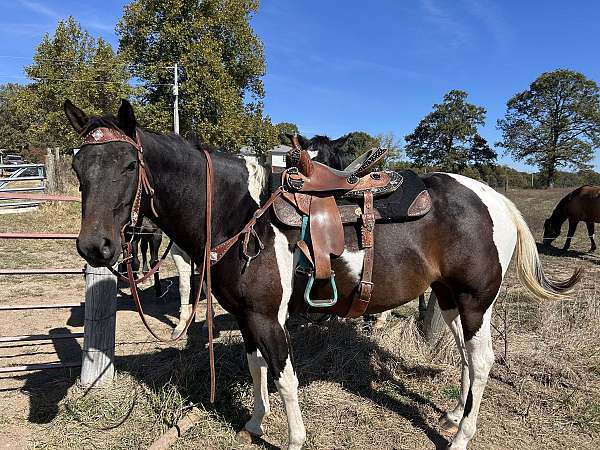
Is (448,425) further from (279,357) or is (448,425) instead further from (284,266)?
(284,266)

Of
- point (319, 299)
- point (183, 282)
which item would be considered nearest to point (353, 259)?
point (319, 299)

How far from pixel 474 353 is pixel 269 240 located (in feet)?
5.35

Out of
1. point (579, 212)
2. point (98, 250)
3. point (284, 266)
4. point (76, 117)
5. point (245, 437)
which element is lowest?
point (245, 437)

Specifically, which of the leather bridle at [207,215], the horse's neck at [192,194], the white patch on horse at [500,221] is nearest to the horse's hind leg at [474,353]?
the white patch on horse at [500,221]

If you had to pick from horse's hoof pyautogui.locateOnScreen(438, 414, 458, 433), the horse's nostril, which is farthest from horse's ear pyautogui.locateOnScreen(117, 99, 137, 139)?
horse's hoof pyautogui.locateOnScreen(438, 414, 458, 433)

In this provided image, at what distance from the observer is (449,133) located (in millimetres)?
42875

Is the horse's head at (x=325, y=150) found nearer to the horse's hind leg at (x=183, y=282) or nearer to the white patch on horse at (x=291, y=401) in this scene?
the horse's hind leg at (x=183, y=282)

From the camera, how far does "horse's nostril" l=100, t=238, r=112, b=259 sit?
1.88 m

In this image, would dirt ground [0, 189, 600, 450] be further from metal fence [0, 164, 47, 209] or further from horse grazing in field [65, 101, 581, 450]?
metal fence [0, 164, 47, 209]

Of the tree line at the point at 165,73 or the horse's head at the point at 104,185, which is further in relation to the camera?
the tree line at the point at 165,73

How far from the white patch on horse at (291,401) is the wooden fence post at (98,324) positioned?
1685 mm

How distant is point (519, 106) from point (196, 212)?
133ft

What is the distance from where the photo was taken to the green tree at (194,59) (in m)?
20.2

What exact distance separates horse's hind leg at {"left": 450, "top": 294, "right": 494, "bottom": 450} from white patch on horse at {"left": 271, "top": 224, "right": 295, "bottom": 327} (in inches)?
47.9
